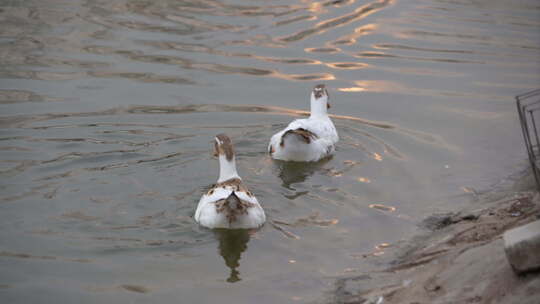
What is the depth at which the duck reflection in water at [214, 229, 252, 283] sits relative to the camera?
753 centimetres

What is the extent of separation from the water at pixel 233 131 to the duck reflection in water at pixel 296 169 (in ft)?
0.13

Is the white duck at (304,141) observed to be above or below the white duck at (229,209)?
above

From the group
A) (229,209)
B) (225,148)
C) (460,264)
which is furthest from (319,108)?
(460,264)

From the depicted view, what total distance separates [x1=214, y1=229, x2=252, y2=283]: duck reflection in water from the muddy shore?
116cm

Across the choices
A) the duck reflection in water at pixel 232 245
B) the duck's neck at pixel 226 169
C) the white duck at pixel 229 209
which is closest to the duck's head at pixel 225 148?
the duck's neck at pixel 226 169

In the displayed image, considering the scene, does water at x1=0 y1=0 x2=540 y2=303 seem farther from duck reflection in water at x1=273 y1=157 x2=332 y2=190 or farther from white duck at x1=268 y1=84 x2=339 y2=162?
white duck at x1=268 y1=84 x2=339 y2=162

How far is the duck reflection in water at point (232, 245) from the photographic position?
24.7ft

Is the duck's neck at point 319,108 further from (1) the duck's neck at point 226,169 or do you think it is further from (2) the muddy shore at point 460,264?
(2) the muddy shore at point 460,264

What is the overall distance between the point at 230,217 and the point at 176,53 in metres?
7.30

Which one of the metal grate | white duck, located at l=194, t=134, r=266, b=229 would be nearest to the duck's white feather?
white duck, located at l=194, t=134, r=266, b=229

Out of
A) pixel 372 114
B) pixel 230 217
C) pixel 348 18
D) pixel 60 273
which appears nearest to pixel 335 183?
pixel 230 217

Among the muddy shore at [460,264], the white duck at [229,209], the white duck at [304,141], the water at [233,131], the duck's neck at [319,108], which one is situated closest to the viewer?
the muddy shore at [460,264]

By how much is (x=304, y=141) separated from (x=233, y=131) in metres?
1.38

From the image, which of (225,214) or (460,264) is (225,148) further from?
(460,264)
